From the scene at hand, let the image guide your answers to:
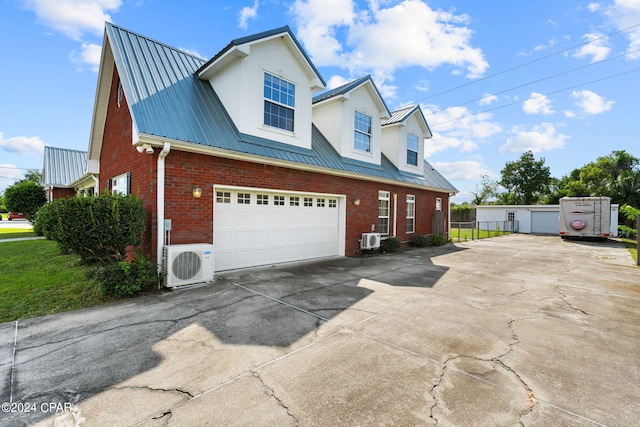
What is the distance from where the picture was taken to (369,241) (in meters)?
11.0

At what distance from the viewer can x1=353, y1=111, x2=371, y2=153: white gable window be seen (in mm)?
11538

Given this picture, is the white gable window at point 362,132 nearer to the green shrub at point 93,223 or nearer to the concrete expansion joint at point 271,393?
the green shrub at point 93,223

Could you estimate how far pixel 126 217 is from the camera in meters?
5.54

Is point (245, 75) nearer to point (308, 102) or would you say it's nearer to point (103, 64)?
point (308, 102)

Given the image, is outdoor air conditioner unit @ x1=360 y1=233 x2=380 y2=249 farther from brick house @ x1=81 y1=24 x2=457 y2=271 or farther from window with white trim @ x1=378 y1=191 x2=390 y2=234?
window with white trim @ x1=378 y1=191 x2=390 y2=234

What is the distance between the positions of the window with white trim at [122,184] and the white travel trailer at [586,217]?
81.4 feet

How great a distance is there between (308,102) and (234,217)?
4.63 metres

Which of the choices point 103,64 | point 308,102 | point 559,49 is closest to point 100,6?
point 103,64

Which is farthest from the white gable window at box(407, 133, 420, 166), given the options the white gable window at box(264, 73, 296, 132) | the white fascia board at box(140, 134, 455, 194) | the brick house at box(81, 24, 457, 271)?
the white gable window at box(264, 73, 296, 132)

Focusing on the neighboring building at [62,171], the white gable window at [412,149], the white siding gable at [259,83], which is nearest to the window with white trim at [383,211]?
the white gable window at [412,149]

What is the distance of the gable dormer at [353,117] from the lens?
10.9 m

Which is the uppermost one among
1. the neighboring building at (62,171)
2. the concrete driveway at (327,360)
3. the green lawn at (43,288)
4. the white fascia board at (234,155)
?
the neighboring building at (62,171)

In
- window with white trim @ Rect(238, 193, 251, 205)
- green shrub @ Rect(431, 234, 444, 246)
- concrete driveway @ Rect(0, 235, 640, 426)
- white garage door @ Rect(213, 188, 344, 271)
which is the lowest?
concrete driveway @ Rect(0, 235, 640, 426)

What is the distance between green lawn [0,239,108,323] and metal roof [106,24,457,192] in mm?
3465
